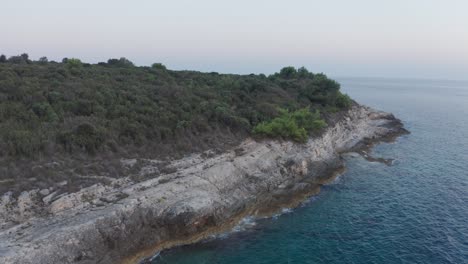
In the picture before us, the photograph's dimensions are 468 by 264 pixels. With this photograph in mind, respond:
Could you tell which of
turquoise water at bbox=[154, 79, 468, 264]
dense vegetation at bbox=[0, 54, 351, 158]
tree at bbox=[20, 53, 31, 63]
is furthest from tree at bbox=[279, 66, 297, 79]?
tree at bbox=[20, 53, 31, 63]

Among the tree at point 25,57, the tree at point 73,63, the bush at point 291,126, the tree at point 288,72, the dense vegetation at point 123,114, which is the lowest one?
the bush at point 291,126

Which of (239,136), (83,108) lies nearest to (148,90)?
(83,108)

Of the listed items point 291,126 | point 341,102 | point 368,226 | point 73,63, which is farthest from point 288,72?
point 368,226

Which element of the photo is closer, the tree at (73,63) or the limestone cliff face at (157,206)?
the limestone cliff face at (157,206)

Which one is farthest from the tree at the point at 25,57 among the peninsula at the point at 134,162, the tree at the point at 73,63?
the tree at the point at 73,63

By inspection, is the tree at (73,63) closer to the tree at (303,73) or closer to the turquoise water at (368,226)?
the turquoise water at (368,226)

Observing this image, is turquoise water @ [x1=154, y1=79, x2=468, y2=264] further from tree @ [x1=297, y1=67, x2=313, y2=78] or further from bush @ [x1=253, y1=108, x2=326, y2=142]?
tree @ [x1=297, y1=67, x2=313, y2=78]
